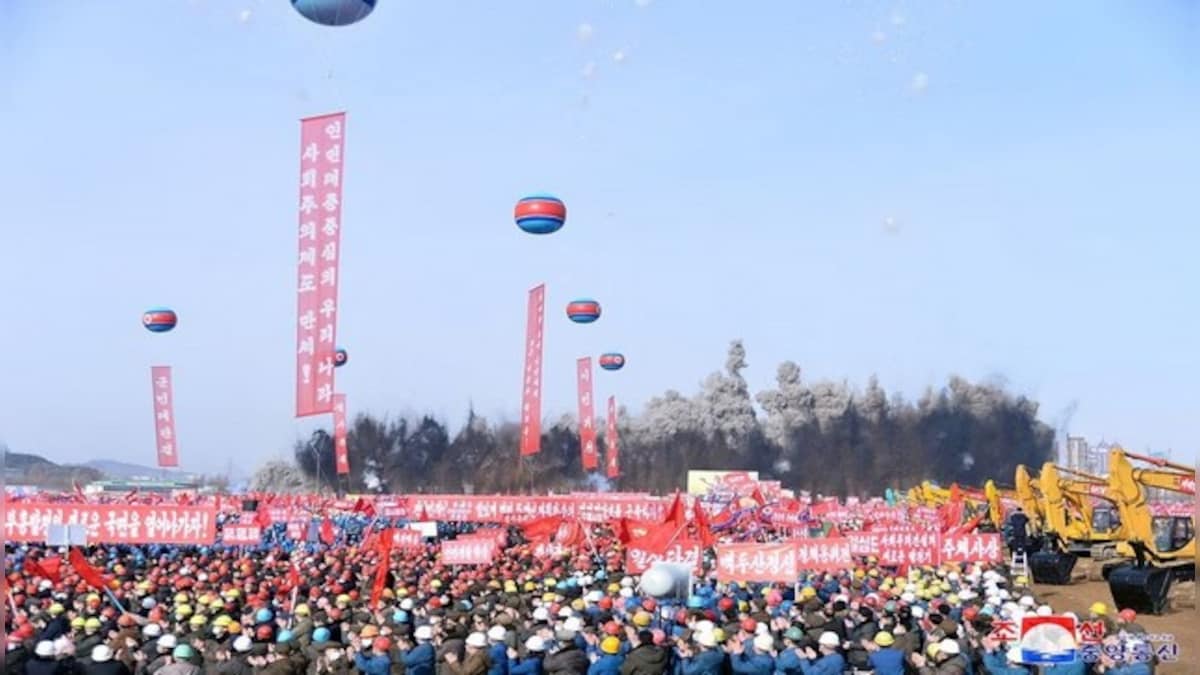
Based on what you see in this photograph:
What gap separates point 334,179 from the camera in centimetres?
2122

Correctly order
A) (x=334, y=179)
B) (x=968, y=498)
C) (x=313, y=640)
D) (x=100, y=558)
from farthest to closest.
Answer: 1. (x=968, y=498)
2. (x=100, y=558)
3. (x=334, y=179)
4. (x=313, y=640)

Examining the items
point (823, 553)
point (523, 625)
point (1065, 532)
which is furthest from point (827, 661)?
point (1065, 532)

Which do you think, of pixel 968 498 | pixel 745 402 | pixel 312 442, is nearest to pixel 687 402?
pixel 745 402

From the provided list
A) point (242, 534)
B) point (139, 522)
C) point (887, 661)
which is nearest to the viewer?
point (887, 661)

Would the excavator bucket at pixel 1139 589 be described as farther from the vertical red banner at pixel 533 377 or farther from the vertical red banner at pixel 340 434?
the vertical red banner at pixel 340 434

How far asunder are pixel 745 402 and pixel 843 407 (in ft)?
24.9

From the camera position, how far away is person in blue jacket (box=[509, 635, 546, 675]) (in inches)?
547

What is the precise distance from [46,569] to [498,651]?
12427mm

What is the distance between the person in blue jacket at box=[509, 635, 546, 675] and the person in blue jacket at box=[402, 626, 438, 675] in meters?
0.93

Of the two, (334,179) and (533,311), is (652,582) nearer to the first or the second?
(334,179)

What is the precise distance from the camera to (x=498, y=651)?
14.6 metres

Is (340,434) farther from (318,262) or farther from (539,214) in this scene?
(318,262)

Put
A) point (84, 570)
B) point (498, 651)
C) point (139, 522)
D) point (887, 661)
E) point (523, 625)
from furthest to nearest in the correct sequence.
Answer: point (139, 522), point (84, 570), point (523, 625), point (498, 651), point (887, 661)

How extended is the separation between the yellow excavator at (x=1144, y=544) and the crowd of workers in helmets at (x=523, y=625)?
2265mm
